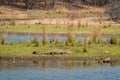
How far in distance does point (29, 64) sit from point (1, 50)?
3.11 meters

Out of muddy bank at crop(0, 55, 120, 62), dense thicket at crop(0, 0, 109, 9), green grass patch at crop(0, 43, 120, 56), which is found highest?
dense thicket at crop(0, 0, 109, 9)

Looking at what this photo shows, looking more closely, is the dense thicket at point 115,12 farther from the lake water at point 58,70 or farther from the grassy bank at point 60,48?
the lake water at point 58,70

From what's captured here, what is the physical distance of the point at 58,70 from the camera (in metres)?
20.5

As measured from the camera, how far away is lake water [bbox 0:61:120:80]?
18656mm

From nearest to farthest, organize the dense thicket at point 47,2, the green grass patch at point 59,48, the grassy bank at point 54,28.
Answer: the green grass patch at point 59,48 < the grassy bank at point 54,28 < the dense thicket at point 47,2

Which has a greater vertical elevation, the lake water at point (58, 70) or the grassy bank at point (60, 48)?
the grassy bank at point (60, 48)

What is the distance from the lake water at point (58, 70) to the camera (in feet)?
61.2

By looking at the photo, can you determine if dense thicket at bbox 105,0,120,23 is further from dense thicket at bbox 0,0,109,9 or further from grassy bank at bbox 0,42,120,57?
grassy bank at bbox 0,42,120,57

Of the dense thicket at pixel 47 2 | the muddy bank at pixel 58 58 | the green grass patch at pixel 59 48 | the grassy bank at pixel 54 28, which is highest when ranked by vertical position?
the dense thicket at pixel 47 2

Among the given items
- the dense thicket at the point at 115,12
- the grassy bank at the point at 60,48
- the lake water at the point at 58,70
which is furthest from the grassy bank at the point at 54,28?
the lake water at the point at 58,70

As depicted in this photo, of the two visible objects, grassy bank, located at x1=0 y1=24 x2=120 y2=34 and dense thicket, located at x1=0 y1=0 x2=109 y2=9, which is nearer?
grassy bank, located at x1=0 y1=24 x2=120 y2=34

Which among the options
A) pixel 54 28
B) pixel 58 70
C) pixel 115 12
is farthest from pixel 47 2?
pixel 58 70

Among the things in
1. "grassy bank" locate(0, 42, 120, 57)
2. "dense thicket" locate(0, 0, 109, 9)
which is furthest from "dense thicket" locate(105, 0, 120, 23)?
"grassy bank" locate(0, 42, 120, 57)

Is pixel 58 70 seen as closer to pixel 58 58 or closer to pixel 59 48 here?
pixel 58 58
